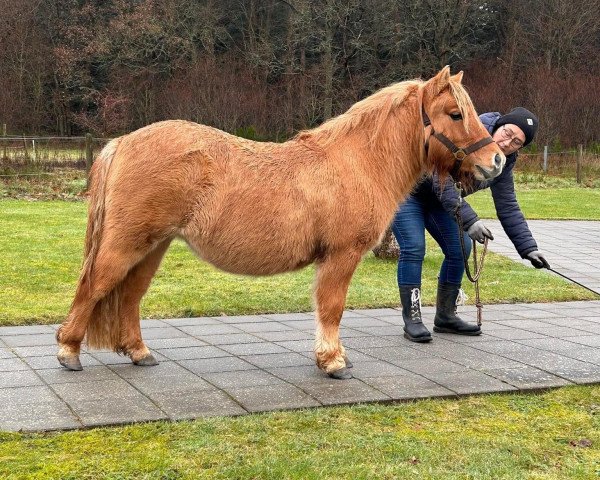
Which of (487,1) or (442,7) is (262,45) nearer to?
(442,7)

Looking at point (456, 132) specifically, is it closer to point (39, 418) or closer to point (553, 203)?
point (39, 418)

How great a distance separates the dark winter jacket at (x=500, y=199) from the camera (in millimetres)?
6484

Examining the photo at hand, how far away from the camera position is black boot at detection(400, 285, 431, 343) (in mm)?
6785

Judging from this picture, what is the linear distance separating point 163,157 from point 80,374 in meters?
1.61

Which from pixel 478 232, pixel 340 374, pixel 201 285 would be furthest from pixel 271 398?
pixel 201 285

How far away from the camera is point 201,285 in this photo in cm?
936

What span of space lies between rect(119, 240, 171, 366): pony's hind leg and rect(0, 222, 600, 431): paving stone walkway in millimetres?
107

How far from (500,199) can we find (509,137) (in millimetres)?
692

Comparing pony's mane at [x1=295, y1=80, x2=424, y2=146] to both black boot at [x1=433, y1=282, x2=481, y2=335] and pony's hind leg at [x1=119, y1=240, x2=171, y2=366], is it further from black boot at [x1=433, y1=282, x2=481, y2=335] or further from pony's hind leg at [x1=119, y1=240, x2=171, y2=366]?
black boot at [x1=433, y1=282, x2=481, y2=335]

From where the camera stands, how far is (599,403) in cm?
516

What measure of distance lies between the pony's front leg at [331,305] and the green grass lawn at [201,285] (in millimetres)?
1987

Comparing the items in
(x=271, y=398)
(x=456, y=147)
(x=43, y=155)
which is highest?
(x=456, y=147)

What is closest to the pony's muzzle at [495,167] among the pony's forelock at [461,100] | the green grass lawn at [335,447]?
the pony's forelock at [461,100]

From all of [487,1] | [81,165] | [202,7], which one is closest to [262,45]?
[202,7]
